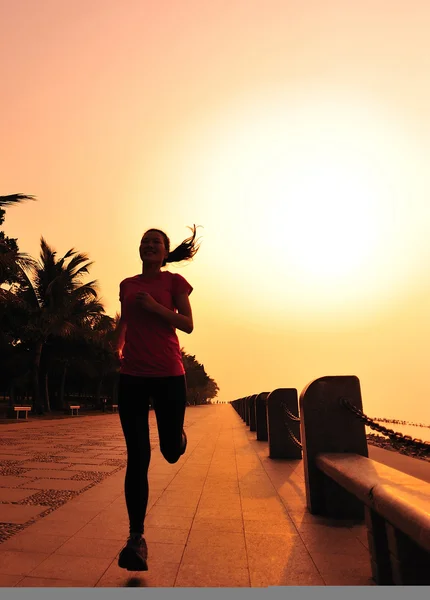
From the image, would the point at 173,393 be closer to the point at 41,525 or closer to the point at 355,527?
the point at 41,525

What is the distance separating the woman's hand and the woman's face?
43cm

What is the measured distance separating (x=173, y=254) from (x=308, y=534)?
246cm

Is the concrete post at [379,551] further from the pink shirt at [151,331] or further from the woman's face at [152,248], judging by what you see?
the woman's face at [152,248]

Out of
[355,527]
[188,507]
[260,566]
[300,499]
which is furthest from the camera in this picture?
[300,499]

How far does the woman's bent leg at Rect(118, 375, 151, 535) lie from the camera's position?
2.83 m

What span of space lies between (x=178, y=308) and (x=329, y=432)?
2.03m

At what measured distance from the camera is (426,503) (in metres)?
2.11

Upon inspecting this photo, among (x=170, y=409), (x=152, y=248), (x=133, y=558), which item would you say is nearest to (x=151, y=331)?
(x=170, y=409)

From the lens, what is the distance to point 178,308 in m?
3.18

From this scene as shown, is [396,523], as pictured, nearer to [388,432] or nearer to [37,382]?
[388,432]

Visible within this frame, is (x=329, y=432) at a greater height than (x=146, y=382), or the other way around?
(x=146, y=382)

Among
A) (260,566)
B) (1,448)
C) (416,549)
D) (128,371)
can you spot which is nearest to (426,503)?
(416,549)

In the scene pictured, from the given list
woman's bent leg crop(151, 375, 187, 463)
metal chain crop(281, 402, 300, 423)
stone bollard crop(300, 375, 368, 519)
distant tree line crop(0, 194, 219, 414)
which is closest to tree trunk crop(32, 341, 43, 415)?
distant tree line crop(0, 194, 219, 414)

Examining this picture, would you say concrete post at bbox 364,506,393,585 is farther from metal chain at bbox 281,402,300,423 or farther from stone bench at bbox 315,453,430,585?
metal chain at bbox 281,402,300,423
